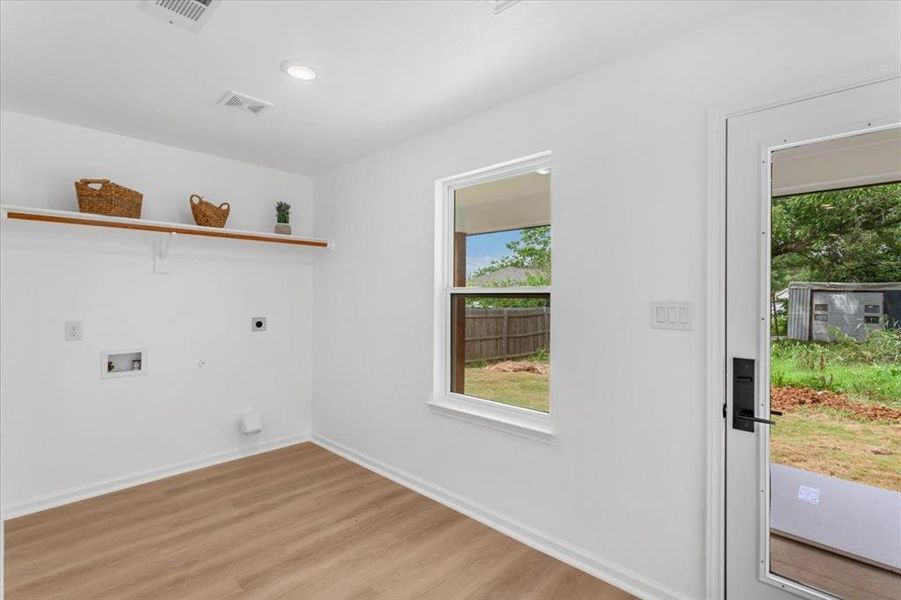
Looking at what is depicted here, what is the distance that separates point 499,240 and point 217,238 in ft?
7.35

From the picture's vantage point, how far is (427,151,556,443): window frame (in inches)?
102

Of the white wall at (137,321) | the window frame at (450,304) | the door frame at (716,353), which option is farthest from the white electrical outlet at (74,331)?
the door frame at (716,353)

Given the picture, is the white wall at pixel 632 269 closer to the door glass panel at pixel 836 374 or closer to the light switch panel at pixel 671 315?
the light switch panel at pixel 671 315

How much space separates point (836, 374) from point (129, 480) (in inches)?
160

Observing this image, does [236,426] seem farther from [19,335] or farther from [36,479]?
[19,335]

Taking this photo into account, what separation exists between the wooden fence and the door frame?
855mm

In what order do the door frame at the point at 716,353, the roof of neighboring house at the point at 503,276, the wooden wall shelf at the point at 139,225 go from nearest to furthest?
the door frame at the point at 716,353 < the wooden wall shelf at the point at 139,225 < the roof of neighboring house at the point at 503,276

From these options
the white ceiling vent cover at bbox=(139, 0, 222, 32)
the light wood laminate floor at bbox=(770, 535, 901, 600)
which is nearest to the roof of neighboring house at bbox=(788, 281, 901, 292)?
the light wood laminate floor at bbox=(770, 535, 901, 600)

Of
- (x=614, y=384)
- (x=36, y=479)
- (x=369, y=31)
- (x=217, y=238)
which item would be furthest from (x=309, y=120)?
(x=36, y=479)

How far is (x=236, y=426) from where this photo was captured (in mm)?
3750

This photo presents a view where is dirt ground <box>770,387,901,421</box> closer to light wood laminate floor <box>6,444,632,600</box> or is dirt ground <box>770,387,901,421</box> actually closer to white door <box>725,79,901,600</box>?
white door <box>725,79,901,600</box>

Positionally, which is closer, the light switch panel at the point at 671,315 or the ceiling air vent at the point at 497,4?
the ceiling air vent at the point at 497,4

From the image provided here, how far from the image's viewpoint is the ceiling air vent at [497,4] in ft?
5.70

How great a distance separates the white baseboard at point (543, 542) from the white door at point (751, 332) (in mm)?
342
